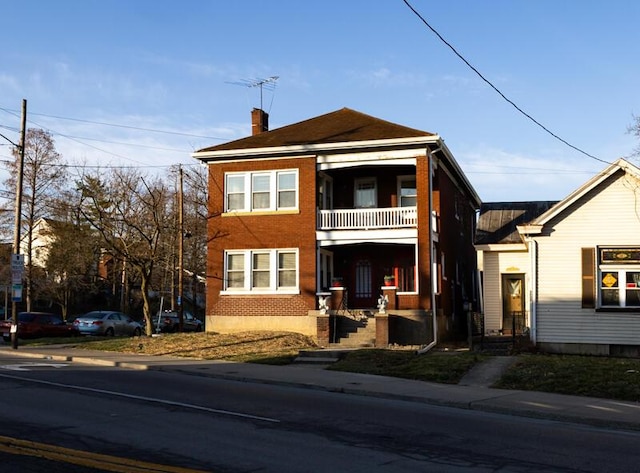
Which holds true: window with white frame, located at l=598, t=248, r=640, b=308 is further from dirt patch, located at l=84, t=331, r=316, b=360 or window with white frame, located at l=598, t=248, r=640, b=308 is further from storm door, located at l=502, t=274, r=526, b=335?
dirt patch, located at l=84, t=331, r=316, b=360

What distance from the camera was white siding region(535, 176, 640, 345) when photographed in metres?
20.5

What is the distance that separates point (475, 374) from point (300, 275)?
33.9ft

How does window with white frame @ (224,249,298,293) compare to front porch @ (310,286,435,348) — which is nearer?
front porch @ (310,286,435,348)

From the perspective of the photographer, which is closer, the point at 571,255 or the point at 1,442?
the point at 1,442

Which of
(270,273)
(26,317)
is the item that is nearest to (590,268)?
(270,273)

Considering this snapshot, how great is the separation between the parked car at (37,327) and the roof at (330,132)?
12.0 m

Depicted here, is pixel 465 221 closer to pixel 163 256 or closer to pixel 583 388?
pixel 163 256

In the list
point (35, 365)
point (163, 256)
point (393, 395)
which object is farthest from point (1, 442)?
point (163, 256)

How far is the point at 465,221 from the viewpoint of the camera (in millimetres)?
34594

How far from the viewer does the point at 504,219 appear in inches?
1125

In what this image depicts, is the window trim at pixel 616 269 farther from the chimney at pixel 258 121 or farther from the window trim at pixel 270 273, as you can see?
the chimney at pixel 258 121

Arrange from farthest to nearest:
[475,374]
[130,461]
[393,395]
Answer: [475,374], [393,395], [130,461]

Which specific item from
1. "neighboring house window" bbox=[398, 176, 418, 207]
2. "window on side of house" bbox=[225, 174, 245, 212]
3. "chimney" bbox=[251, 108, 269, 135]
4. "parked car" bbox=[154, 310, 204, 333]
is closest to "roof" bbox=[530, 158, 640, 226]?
"neighboring house window" bbox=[398, 176, 418, 207]

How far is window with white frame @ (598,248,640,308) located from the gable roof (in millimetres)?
1669
